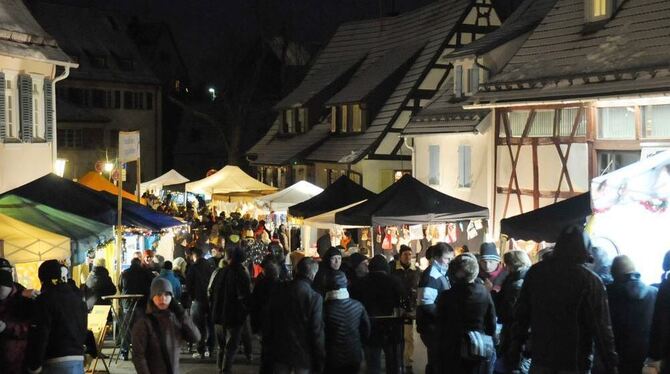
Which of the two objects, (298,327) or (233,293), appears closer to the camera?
(298,327)

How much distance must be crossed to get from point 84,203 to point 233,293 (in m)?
2.86

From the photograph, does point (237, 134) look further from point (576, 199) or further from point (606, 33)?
point (576, 199)

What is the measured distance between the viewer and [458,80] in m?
29.4

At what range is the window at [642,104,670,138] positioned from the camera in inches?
782

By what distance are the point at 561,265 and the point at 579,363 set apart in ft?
2.48

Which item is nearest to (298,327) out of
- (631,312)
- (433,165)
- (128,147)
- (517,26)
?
(631,312)

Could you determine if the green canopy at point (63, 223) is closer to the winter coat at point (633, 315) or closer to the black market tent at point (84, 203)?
the black market tent at point (84, 203)

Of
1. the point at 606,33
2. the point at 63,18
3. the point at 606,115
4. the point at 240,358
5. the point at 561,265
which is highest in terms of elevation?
the point at 63,18

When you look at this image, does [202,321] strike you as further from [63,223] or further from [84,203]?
[63,223]

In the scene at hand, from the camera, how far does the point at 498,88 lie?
81.0 feet

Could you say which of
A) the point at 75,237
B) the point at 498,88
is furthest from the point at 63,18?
the point at 75,237

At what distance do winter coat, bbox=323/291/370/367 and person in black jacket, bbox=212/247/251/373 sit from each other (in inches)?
169

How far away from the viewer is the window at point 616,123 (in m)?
20.8

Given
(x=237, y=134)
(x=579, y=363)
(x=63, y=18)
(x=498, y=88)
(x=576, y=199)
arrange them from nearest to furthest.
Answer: (x=579, y=363) < (x=576, y=199) < (x=498, y=88) < (x=237, y=134) < (x=63, y=18)
